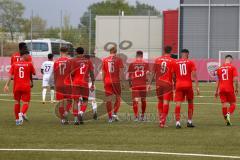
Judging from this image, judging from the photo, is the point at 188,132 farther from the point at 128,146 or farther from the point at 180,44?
the point at 180,44

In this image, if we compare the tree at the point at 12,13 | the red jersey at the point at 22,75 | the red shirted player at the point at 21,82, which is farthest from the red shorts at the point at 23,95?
the tree at the point at 12,13

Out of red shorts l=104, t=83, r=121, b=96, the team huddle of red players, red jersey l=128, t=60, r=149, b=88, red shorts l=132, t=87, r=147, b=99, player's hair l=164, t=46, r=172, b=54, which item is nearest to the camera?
player's hair l=164, t=46, r=172, b=54

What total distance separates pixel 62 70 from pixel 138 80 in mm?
2342

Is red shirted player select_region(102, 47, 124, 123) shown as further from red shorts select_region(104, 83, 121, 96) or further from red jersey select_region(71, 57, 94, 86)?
red jersey select_region(71, 57, 94, 86)

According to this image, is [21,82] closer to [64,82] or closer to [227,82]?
[64,82]

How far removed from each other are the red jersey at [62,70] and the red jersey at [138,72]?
2025mm

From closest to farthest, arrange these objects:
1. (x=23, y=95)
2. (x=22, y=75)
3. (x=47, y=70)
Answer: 1. (x=22, y=75)
2. (x=23, y=95)
3. (x=47, y=70)

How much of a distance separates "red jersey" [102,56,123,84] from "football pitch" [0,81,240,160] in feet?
4.11

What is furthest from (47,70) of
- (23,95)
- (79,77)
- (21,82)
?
(21,82)

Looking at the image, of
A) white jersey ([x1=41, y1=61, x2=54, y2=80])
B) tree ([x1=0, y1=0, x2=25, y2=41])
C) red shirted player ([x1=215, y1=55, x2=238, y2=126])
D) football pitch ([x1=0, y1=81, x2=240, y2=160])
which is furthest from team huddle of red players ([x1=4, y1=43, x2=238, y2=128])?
tree ([x1=0, y1=0, x2=25, y2=41])

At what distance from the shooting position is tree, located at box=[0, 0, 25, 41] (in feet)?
301

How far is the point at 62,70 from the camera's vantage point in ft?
69.3

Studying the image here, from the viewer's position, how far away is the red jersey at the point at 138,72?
71.8 ft

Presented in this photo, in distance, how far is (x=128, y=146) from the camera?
1523 centimetres
